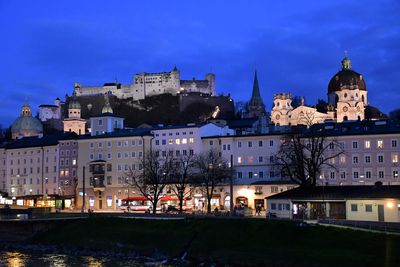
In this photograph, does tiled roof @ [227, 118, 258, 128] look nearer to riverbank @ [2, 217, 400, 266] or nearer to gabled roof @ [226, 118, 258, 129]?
gabled roof @ [226, 118, 258, 129]

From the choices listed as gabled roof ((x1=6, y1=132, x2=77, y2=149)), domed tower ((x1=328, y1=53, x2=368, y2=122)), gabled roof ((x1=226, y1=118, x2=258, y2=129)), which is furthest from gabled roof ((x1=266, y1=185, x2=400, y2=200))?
domed tower ((x1=328, y1=53, x2=368, y2=122))

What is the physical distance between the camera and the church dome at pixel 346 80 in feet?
538

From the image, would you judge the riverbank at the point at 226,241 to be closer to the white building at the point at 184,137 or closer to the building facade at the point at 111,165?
the building facade at the point at 111,165

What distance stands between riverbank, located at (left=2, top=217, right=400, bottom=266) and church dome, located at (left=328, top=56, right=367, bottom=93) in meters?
98.3

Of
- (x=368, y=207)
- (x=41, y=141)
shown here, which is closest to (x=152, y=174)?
(x=368, y=207)

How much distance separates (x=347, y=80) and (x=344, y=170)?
2729 inches

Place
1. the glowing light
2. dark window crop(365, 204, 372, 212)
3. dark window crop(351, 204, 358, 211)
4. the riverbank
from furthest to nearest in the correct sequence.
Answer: dark window crop(351, 204, 358, 211)
dark window crop(365, 204, 372, 212)
the glowing light
the riverbank

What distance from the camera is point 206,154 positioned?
109500mm

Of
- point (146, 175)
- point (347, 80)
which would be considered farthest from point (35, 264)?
point (347, 80)

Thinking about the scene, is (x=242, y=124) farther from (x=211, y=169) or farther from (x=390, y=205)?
(x=390, y=205)

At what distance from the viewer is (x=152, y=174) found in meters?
97.4

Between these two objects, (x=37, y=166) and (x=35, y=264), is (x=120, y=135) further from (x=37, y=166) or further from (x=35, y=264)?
(x=35, y=264)

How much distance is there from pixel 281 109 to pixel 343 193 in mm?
95333

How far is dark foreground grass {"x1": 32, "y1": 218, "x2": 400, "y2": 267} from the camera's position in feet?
168
